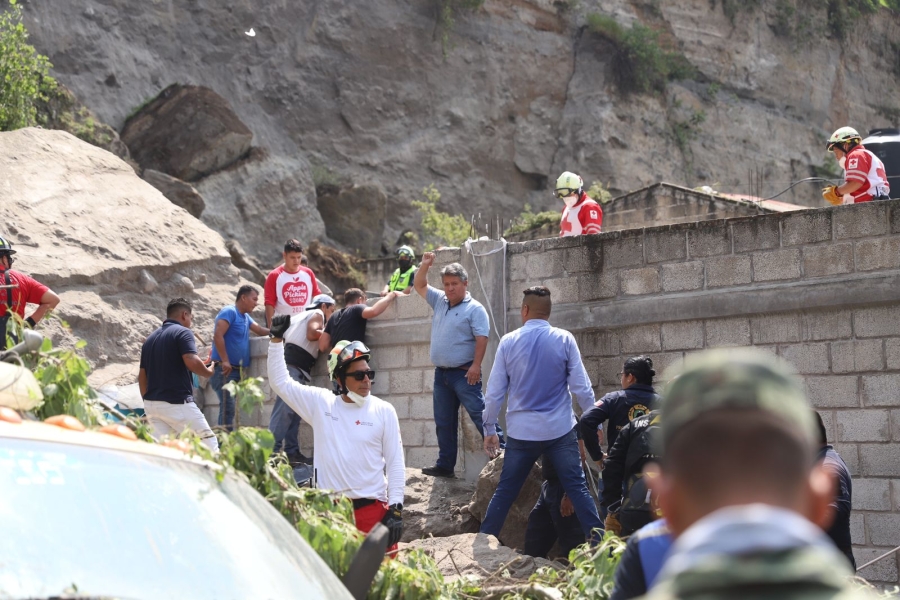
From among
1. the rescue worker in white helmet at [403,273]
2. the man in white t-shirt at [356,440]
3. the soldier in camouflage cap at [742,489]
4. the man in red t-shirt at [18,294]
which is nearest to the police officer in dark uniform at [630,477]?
the man in white t-shirt at [356,440]

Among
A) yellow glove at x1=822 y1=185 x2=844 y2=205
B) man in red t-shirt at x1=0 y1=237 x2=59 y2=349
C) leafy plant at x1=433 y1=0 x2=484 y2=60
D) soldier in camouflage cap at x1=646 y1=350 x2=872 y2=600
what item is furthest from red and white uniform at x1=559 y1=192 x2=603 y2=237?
leafy plant at x1=433 y1=0 x2=484 y2=60

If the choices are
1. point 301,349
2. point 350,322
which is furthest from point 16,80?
point 350,322

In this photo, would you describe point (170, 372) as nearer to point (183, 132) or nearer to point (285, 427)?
point (285, 427)

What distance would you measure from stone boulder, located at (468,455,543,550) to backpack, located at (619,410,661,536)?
204 cm

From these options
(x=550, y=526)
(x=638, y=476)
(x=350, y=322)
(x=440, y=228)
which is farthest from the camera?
(x=440, y=228)

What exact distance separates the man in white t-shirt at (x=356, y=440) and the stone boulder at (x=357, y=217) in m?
20.9

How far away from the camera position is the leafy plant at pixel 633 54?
31688 millimetres

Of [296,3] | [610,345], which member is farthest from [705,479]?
[296,3]

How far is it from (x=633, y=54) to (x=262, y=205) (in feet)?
38.7

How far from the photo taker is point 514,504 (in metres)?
8.55

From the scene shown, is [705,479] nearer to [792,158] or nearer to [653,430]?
[653,430]

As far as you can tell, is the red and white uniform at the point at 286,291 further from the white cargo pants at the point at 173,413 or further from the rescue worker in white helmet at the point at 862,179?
the rescue worker in white helmet at the point at 862,179

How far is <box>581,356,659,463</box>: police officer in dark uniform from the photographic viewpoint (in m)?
7.20

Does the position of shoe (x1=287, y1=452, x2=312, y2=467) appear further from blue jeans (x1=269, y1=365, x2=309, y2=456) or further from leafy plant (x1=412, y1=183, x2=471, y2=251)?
leafy plant (x1=412, y1=183, x2=471, y2=251)
